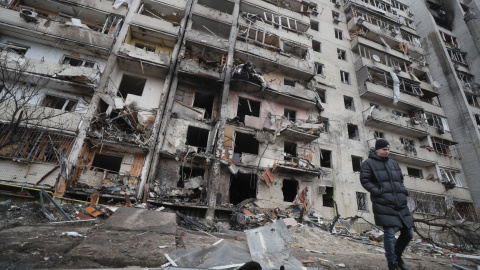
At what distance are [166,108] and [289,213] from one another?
1058 cm

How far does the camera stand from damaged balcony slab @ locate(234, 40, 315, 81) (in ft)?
58.0

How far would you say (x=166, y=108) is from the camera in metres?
14.4

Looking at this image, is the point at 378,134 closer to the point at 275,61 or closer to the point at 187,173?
the point at 275,61

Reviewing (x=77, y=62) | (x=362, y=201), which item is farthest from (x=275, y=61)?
(x=77, y=62)

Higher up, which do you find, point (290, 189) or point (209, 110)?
point (209, 110)

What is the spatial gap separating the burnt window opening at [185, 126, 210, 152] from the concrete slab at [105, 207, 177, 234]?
10.4 meters

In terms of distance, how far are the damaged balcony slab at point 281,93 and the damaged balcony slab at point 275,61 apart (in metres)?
2.10

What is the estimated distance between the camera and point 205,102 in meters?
18.1

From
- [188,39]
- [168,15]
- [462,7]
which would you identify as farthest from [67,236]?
[462,7]

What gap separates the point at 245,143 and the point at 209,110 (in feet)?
13.5

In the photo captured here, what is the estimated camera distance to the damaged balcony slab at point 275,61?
1767cm

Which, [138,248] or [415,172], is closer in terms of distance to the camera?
[138,248]

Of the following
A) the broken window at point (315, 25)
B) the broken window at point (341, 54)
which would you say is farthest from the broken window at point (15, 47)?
the broken window at point (341, 54)

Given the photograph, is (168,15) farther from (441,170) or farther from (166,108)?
(441,170)
